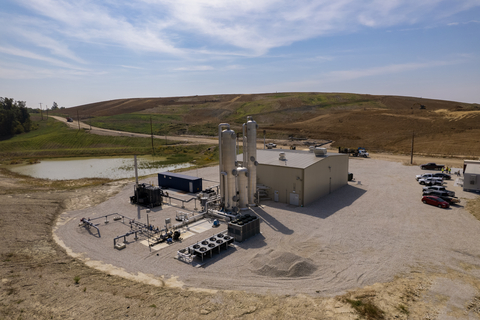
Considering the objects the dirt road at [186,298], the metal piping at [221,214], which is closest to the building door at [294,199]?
the metal piping at [221,214]

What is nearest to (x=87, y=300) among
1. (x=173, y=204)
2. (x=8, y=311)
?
(x=8, y=311)

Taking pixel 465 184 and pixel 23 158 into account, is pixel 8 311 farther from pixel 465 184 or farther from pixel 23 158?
pixel 23 158

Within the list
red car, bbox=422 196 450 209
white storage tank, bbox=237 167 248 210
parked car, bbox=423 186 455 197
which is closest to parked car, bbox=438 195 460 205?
parked car, bbox=423 186 455 197

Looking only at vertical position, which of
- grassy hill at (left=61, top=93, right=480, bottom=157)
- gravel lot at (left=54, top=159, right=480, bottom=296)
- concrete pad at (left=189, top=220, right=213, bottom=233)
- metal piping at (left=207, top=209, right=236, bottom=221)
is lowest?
concrete pad at (left=189, top=220, right=213, bottom=233)

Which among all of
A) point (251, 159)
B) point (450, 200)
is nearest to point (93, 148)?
point (251, 159)

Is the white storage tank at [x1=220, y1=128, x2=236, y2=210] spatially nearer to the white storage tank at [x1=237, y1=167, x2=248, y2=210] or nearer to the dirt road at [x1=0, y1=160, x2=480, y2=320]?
the white storage tank at [x1=237, y1=167, x2=248, y2=210]

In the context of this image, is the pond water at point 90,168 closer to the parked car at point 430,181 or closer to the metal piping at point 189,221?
the metal piping at point 189,221

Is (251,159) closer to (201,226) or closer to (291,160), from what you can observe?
(291,160)

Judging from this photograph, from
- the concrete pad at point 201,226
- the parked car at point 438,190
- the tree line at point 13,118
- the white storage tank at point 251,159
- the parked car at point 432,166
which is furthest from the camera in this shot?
the tree line at point 13,118
